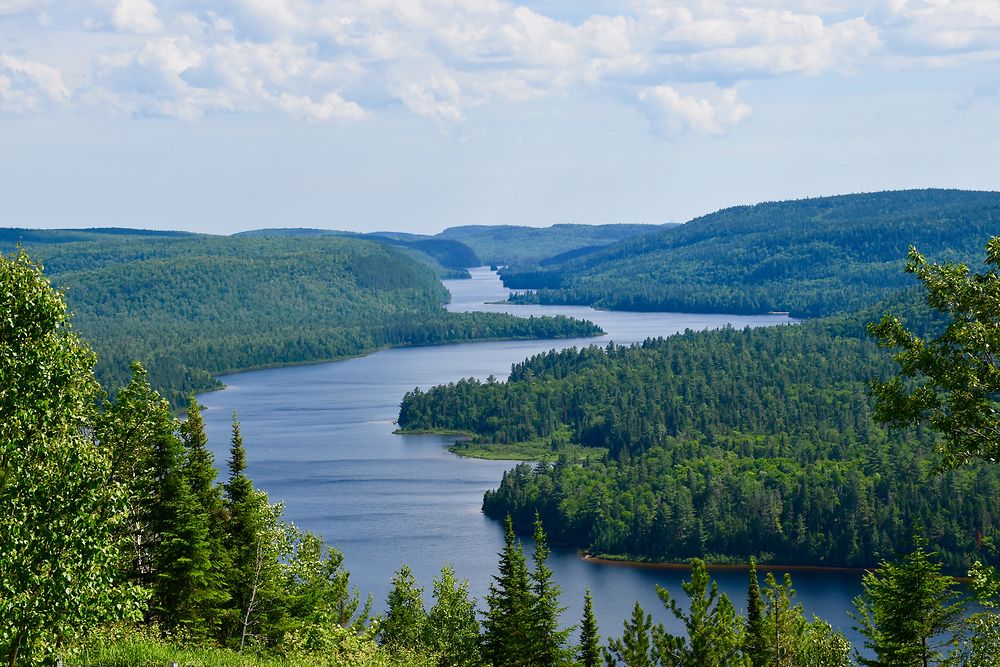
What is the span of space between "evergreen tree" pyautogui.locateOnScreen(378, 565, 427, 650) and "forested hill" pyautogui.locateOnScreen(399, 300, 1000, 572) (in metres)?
24.9

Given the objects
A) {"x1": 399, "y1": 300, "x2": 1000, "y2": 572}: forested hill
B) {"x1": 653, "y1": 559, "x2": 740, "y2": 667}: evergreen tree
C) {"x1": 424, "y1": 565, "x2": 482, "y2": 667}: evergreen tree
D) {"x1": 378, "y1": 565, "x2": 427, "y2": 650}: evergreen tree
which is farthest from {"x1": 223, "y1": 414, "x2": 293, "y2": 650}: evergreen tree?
{"x1": 399, "y1": 300, "x2": 1000, "y2": 572}: forested hill

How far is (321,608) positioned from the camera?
48.1m

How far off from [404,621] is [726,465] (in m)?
70.6

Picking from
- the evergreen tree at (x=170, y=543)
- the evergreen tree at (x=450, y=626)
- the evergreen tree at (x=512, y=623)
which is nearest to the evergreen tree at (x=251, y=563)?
the evergreen tree at (x=170, y=543)

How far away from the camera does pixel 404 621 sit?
59.1 m

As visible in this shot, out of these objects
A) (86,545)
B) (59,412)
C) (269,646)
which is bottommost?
(269,646)

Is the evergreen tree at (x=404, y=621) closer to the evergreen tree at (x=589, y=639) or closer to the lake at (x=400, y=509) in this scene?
the evergreen tree at (x=589, y=639)

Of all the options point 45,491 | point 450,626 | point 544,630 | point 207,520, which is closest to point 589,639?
point 544,630

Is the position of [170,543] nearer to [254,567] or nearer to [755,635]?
[254,567]

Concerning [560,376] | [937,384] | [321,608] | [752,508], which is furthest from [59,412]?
[560,376]

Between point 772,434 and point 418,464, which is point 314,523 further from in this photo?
point 772,434

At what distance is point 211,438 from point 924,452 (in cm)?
7662

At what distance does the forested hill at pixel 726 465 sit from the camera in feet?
341

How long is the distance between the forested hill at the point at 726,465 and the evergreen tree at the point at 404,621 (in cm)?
2491
